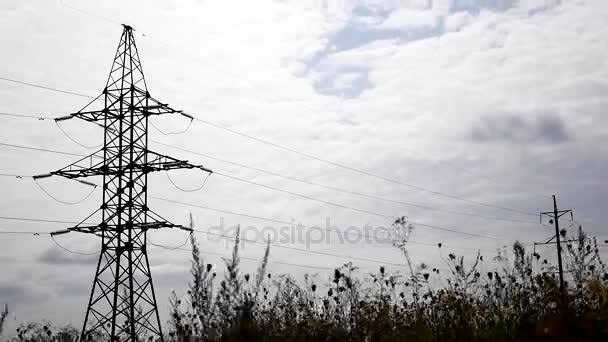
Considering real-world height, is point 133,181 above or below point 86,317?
above

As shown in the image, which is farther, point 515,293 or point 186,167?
point 186,167

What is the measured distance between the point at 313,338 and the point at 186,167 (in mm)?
12254

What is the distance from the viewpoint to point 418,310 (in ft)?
36.6

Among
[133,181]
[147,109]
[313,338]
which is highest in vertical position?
[147,109]

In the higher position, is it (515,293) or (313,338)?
(515,293)

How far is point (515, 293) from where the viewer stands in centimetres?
1134

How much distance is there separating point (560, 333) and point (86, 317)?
14705mm

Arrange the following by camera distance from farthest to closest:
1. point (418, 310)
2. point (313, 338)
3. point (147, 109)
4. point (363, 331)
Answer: point (147, 109) → point (418, 310) → point (363, 331) → point (313, 338)

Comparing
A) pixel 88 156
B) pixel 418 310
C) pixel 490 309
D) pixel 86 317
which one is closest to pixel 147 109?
pixel 88 156

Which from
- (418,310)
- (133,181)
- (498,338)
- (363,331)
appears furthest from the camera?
(133,181)

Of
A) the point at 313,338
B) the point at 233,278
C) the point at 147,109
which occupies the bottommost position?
the point at 313,338

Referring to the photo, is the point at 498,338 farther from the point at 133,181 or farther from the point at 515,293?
the point at 133,181

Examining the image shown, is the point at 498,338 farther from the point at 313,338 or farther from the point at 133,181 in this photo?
the point at 133,181

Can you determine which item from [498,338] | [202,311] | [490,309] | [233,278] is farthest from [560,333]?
[202,311]
